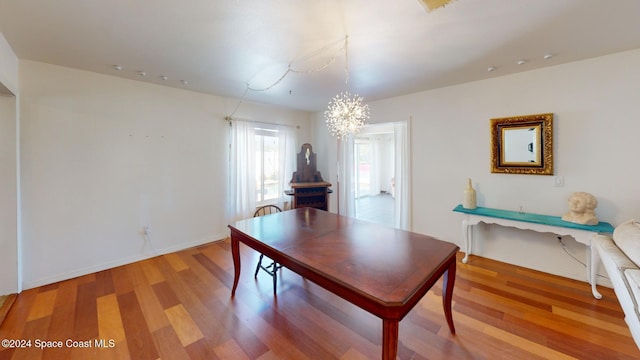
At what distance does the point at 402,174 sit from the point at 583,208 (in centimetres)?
199

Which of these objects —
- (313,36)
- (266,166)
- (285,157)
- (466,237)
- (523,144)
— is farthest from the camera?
(285,157)

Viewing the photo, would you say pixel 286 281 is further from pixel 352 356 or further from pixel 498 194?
pixel 498 194

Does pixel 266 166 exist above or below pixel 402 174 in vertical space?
above

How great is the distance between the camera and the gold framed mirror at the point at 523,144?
8.59ft

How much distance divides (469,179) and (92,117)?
15.2 ft

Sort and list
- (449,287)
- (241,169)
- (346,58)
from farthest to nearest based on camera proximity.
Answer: (241,169)
(346,58)
(449,287)

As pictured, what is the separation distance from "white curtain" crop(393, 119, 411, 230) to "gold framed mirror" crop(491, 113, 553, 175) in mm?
1082

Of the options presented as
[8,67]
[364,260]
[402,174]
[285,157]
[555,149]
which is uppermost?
[8,67]

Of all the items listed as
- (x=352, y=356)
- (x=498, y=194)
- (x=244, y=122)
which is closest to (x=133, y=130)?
(x=244, y=122)

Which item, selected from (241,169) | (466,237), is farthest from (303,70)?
(466,237)

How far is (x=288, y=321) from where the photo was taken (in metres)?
1.95

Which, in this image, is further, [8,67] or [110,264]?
[110,264]

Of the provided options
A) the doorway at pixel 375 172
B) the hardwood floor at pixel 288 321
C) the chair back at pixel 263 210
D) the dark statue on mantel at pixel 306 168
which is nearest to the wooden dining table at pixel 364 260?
the hardwood floor at pixel 288 321

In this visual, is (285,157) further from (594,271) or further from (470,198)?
(594,271)
